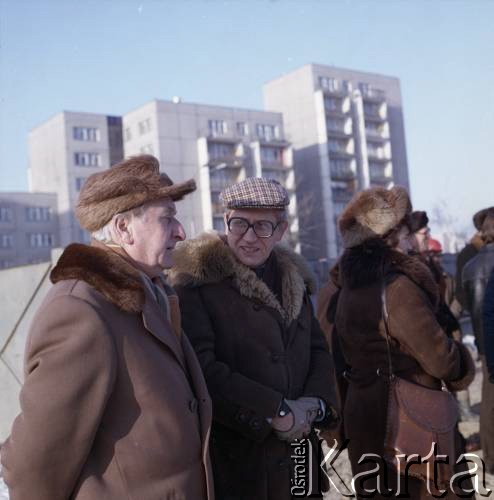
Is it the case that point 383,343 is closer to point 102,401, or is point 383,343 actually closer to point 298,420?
point 298,420

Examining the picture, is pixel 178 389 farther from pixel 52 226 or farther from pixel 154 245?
pixel 52 226

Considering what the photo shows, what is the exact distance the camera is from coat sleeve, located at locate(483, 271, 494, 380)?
16.2 ft

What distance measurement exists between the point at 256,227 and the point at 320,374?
2.54ft

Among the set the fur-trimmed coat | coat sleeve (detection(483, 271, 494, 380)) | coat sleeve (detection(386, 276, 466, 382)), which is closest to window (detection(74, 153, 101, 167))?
coat sleeve (detection(483, 271, 494, 380))

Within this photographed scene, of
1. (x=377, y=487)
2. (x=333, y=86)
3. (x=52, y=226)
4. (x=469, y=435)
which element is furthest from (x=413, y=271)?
(x=333, y=86)

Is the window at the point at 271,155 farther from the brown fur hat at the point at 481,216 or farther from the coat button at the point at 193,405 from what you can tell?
the coat button at the point at 193,405

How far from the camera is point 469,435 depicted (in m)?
7.19

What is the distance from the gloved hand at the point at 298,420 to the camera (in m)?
3.12

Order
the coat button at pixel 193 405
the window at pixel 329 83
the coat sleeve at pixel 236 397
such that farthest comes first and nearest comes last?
the window at pixel 329 83 < the coat sleeve at pixel 236 397 < the coat button at pixel 193 405

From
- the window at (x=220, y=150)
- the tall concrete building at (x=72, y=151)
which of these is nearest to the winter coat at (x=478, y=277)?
the window at (x=220, y=150)

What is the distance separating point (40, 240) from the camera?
74938mm

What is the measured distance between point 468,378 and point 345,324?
744mm

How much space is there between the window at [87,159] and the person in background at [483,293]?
70.5 m

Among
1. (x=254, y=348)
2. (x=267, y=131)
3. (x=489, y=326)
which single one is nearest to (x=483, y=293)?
(x=489, y=326)
